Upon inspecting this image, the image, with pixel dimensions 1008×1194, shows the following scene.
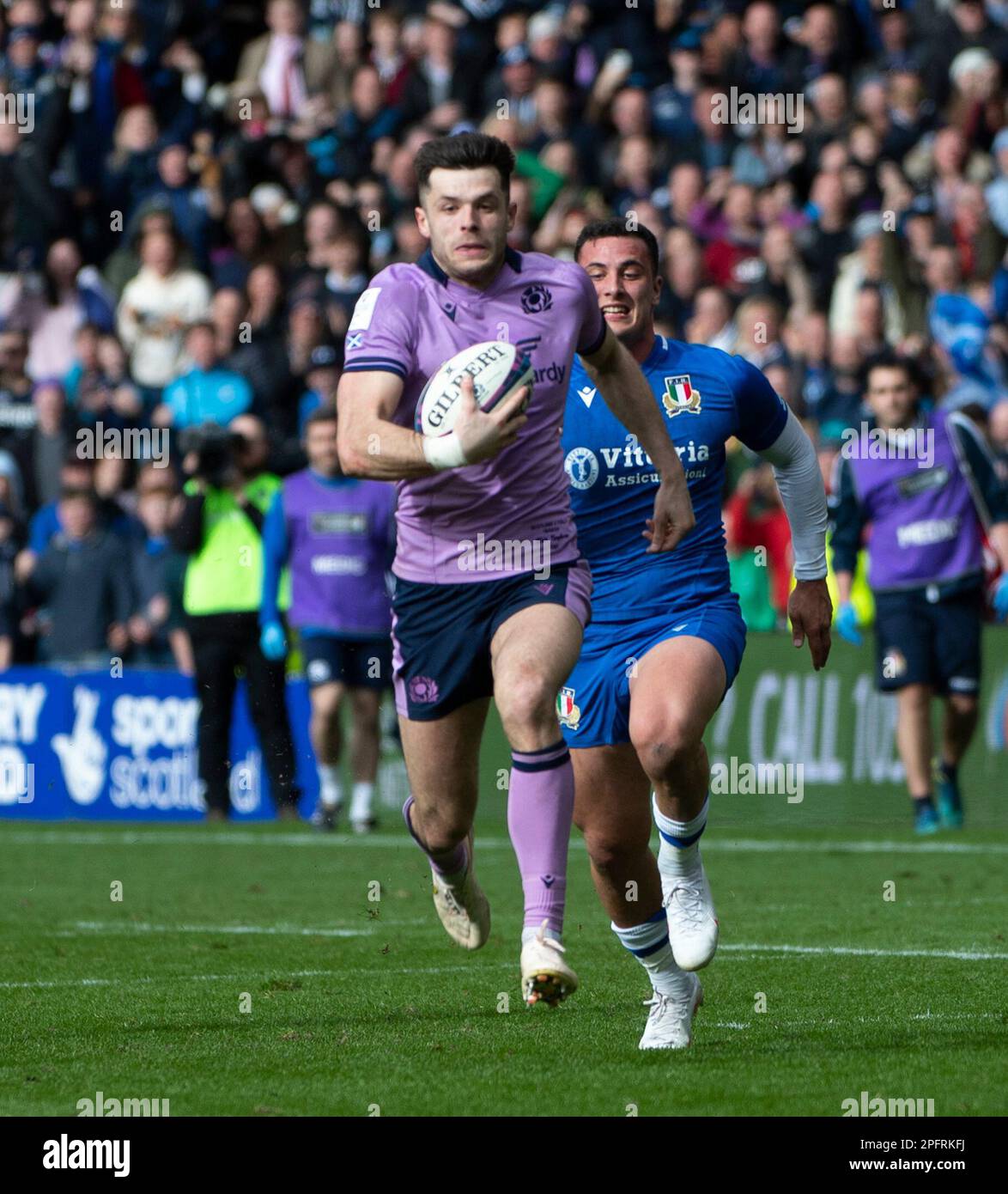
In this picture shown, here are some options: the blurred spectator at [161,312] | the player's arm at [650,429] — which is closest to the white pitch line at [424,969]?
the player's arm at [650,429]

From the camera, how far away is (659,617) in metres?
7.54

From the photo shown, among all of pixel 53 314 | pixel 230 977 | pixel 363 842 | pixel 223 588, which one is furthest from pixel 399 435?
pixel 53 314

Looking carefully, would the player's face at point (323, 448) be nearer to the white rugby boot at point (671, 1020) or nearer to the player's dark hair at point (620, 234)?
the player's dark hair at point (620, 234)

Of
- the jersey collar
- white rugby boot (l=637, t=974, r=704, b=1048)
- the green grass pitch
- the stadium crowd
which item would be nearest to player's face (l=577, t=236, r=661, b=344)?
the jersey collar

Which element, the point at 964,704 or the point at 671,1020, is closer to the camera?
the point at 671,1020

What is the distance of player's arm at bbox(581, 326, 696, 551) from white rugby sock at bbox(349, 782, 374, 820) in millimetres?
8681

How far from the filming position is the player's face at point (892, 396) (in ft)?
46.2

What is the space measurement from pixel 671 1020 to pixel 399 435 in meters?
1.94

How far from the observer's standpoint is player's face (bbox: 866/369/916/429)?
14.1m

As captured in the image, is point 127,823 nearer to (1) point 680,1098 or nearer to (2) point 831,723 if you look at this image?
(2) point 831,723

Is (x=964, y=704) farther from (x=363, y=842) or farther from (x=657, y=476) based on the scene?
(x=657, y=476)

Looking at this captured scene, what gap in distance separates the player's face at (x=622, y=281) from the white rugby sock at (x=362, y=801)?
827cm

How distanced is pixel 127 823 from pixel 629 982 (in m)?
9.26
